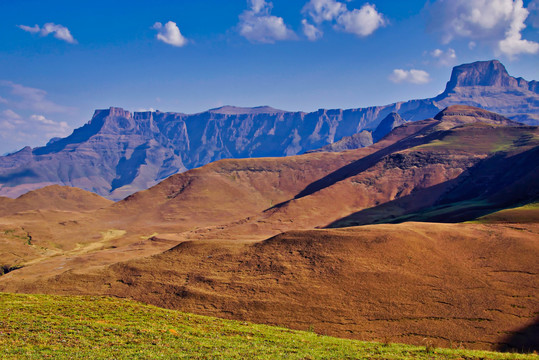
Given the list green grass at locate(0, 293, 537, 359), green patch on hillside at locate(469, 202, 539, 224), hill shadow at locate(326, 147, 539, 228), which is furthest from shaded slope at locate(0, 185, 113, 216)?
green patch on hillside at locate(469, 202, 539, 224)

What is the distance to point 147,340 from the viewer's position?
76.8 ft

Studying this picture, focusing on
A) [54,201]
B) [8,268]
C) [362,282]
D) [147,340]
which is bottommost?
[8,268]

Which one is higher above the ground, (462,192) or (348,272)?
(462,192)

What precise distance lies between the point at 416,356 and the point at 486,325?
56.5 ft

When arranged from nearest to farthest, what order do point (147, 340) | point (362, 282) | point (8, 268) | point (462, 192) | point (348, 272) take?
point (147, 340) < point (362, 282) < point (348, 272) < point (8, 268) < point (462, 192)

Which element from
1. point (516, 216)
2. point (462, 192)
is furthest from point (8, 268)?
point (462, 192)

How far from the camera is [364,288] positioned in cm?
4200

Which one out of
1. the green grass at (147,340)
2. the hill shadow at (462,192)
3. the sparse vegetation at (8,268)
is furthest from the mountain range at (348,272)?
the green grass at (147,340)

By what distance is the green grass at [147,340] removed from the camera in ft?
67.7

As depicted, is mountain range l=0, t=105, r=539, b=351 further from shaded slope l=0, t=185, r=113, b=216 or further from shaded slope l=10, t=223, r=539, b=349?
shaded slope l=0, t=185, r=113, b=216

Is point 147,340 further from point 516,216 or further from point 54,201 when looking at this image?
point 54,201

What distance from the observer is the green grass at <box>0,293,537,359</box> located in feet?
67.7

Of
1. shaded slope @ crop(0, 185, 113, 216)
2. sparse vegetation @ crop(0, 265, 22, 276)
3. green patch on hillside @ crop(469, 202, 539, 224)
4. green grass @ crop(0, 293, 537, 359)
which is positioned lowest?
sparse vegetation @ crop(0, 265, 22, 276)

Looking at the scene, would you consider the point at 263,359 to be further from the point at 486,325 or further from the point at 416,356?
the point at 486,325
